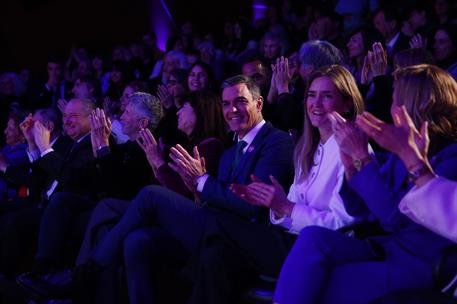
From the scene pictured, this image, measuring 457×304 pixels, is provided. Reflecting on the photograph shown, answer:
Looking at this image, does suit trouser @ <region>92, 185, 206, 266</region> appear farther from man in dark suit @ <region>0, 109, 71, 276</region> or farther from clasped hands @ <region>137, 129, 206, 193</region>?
man in dark suit @ <region>0, 109, 71, 276</region>

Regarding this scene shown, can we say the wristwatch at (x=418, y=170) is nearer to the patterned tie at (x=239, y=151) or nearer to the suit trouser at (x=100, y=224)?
the patterned tie at (x=239, y=151)

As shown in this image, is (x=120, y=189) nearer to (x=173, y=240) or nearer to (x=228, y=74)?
(x=173, y=240)

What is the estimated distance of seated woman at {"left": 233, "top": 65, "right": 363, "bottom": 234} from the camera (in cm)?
233

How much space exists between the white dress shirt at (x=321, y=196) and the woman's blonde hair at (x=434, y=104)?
0.40 m

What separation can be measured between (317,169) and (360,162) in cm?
39

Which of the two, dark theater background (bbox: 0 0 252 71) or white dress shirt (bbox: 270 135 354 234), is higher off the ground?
dark theater background (bbox: 0 0 252 71)

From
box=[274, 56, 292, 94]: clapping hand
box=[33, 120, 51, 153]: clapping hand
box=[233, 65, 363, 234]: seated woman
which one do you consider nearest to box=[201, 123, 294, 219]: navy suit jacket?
box=[233, 65, 363, 234]: seated woman

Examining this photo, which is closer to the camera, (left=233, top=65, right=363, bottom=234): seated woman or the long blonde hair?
(left=233, top=65, right=363, bottom=234): seated woman

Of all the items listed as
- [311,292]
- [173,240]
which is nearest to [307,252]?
[311,292]

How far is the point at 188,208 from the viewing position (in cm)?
275

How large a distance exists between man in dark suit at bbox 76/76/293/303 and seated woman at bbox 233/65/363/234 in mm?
192

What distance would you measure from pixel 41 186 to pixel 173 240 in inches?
63.9

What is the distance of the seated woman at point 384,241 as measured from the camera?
191 cm

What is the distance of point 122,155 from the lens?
3.50m
